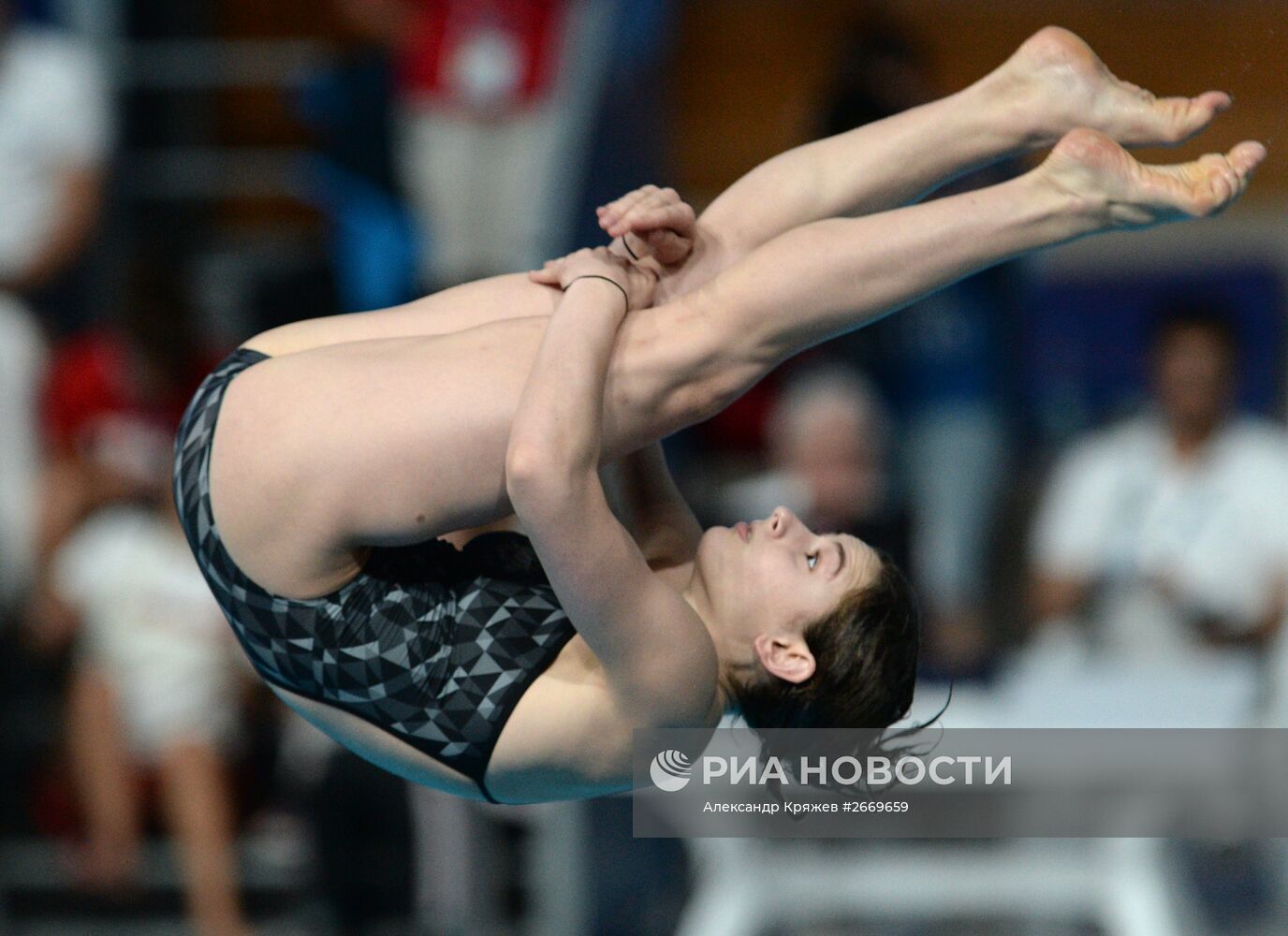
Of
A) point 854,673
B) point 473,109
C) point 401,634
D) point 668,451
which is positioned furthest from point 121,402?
point 854,673

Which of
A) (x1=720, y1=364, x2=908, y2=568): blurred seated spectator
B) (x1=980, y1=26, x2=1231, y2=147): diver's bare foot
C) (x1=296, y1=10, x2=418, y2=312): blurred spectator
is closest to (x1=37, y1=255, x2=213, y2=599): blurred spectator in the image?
(x1=296, y1=10, x2=418, y2=312): blurred spectator

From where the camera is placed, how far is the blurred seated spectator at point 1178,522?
13.7 ft

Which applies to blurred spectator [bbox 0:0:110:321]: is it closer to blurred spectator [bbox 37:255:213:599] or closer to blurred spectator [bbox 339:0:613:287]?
blurred spectator [bbox 37:255:213:599]

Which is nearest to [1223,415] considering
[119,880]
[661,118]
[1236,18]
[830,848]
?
[1236,18]

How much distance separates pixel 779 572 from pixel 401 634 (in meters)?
0.51

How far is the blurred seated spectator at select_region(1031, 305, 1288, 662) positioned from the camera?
417 centimetres

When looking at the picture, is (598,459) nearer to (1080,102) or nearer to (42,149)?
(1080,102)

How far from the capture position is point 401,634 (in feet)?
7.50

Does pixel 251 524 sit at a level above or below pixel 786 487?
above

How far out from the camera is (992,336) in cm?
470

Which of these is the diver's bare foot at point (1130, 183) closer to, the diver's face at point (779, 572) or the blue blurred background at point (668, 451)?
the diver's face at point (779, 572)

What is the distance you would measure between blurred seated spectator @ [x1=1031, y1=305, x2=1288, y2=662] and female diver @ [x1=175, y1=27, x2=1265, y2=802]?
199 cm

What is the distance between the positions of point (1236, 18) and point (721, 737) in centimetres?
263

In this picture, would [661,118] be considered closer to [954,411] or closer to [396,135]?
[396,135]
